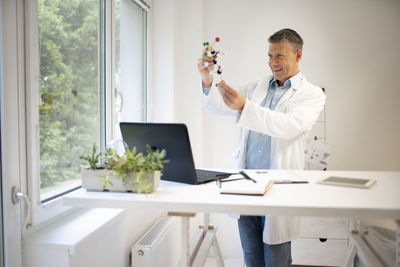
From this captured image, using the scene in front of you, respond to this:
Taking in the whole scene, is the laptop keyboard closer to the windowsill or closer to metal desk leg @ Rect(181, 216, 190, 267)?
metal desk leg @ Rect(181, 216, 190, 267)

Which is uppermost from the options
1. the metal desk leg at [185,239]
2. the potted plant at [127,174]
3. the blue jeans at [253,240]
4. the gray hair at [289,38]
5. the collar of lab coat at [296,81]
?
the gray hair at [289,38]

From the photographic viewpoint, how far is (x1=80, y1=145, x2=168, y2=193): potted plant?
45.9 inches

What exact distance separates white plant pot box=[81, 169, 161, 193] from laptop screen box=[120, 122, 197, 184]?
0.12 metres

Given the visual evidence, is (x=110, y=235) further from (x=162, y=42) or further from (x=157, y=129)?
(x=162, y=42)

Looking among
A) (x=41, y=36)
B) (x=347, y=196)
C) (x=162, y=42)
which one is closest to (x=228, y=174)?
(x=347, y=196)

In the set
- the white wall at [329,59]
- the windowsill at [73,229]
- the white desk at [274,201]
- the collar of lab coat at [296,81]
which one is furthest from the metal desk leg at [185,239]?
the white wall at [329,59]

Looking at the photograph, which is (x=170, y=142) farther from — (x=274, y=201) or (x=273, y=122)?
(x=273, y=122)

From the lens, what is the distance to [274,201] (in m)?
1.08

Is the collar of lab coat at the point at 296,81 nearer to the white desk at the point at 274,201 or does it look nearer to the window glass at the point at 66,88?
the white desk at the point at 274,201

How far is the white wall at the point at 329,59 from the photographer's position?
10.0 feet

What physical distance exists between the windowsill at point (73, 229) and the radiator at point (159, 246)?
0.90ft

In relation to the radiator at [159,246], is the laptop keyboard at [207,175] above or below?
above

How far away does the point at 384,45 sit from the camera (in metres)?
3.07

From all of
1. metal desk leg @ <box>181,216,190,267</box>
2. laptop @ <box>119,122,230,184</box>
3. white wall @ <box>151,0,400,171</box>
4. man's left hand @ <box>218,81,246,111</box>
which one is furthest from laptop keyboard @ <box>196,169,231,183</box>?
white wall @ <box>151,0,400,171</box>
